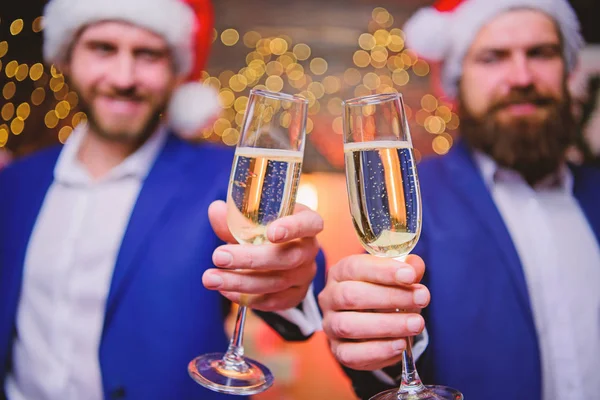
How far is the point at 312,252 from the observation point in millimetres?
802

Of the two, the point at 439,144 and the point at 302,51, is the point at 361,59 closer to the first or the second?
the point at 302,51

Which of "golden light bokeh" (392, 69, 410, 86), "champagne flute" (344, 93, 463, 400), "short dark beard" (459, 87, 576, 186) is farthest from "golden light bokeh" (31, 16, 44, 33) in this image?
"golden light bokeh" (392, 69, 410, 86)

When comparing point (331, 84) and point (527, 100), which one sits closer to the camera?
point (527, 100)

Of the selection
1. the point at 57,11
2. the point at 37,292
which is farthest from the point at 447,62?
the point at 37,292

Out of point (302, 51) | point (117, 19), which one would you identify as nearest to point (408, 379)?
point (117, 19)

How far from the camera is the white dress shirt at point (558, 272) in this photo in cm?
103

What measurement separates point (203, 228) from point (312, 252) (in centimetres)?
49

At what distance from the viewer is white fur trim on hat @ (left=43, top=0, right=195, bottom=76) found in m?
1.32

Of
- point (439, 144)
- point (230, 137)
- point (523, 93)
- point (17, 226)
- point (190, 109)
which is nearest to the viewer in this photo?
point (523, 93)

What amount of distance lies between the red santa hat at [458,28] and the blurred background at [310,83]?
0.23ft

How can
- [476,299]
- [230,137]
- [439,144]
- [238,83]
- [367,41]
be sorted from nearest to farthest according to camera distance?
[476,299] → [230,137] → [439,144] → [238,83] → [367,41]

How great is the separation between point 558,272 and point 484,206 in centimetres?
21

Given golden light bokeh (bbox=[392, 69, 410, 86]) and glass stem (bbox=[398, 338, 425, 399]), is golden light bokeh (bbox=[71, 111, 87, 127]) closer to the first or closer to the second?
glass stem (bbox=[398, 338, 425, 399])

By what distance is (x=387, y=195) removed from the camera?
27.1 inches
